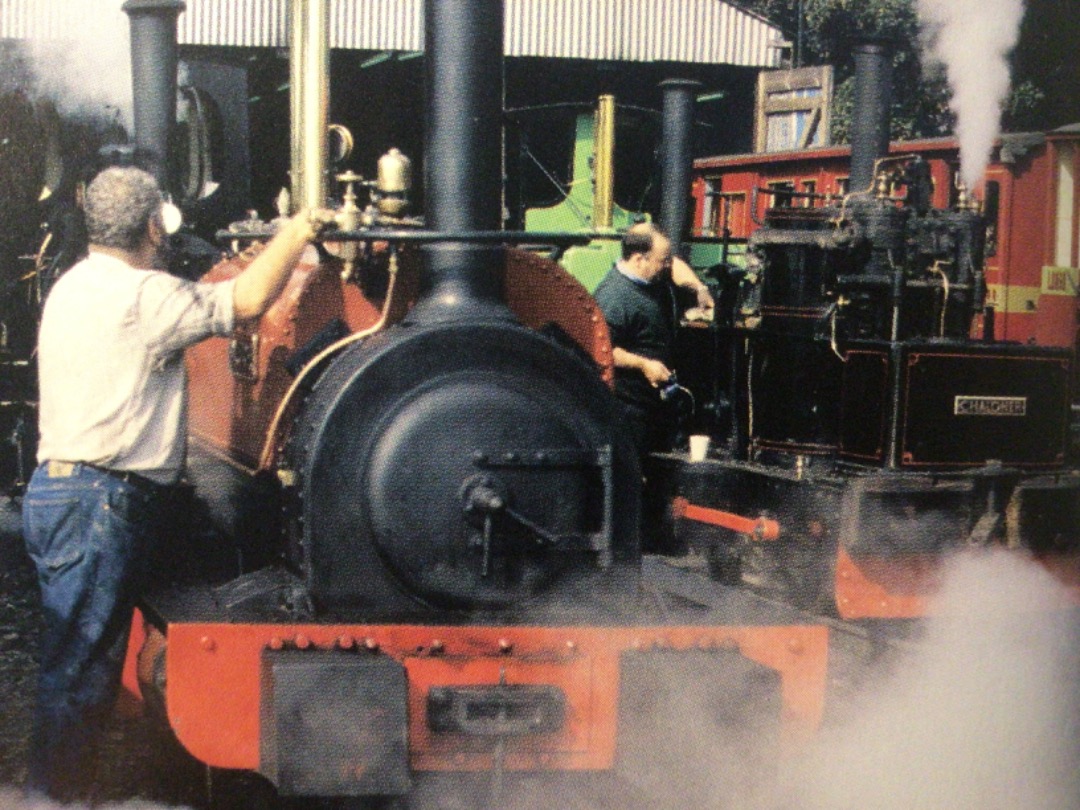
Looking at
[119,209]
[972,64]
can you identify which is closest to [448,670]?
[119,209]

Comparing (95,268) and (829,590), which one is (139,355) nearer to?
(95,268)

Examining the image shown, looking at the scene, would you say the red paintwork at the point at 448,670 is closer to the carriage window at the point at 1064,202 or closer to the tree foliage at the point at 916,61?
the carriage window at the point at 1064,202

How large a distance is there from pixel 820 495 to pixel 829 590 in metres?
0.40

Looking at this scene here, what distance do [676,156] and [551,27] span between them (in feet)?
17.4

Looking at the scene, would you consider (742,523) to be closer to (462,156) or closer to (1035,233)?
(462,156)

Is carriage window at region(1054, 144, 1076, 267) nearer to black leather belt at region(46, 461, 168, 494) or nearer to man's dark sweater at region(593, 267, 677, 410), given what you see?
man's dark sweater at region(593, 267, 677, 410)

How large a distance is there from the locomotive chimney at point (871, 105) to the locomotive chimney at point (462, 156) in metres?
5.07

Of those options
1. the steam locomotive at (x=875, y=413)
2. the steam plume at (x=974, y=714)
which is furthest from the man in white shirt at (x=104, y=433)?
the steam locomotive at (x=875, y=413)

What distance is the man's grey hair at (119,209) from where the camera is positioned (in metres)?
3.44

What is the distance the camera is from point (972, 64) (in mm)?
8484

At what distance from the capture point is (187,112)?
34.5 feet

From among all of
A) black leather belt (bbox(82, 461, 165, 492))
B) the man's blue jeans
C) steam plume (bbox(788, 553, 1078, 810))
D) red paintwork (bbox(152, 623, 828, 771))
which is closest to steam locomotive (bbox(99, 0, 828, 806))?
red paintwork (bbox(152, 623, 828, 771))

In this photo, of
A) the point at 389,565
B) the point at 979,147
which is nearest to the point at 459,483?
the point at 389,565

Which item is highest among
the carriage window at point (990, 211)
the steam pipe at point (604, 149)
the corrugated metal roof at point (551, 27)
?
the corrugated metal roof at point (551, 27)
